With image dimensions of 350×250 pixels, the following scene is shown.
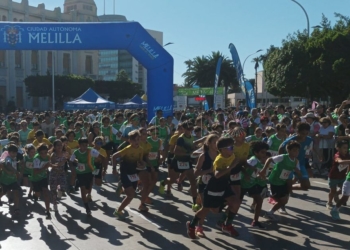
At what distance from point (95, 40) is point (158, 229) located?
8.93 m

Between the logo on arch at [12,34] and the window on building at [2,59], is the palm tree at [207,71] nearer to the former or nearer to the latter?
the window on building at [2,59]

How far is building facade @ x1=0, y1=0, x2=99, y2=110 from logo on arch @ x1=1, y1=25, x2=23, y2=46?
5496cm

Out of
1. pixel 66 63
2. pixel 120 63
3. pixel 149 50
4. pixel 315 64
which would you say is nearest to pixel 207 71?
pixel 66 63

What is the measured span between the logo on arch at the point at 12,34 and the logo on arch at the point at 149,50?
3761 millimetres

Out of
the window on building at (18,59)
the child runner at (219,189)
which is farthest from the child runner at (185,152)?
the window on building at (18,59)

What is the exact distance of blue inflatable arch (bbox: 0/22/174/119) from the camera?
15.6 m

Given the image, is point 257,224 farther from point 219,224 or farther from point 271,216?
point 219,224

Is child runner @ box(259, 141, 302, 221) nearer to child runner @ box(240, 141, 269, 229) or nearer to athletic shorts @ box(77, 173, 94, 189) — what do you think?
child runner @ box(240, 141, 269, 229)

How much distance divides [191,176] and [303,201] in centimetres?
238

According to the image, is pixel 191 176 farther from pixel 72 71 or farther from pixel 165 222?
pixel 72 71

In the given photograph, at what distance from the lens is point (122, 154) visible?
868 cm

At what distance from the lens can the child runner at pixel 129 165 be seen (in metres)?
8.68

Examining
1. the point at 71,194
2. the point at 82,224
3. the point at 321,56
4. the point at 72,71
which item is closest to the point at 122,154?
the point at 82,224

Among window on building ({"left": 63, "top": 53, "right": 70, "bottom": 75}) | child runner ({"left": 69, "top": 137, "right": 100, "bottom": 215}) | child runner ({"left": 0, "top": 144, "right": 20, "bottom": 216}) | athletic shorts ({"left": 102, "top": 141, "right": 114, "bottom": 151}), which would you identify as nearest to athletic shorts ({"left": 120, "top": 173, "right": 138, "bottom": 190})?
child runner ({"left": 69, "top": 137, "right": 100, "bottom": 215})
